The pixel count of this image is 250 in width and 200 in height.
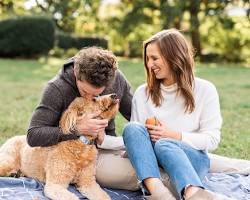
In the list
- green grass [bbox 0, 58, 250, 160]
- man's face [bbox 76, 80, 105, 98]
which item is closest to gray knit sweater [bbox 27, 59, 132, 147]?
man's face [bbox 76, 80, 105, 98]

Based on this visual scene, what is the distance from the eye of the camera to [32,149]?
4.45 m

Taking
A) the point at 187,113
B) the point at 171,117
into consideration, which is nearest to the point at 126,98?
the point at 171,117

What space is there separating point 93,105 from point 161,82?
0.88 metres

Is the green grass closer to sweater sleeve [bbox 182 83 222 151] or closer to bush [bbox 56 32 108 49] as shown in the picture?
sweater sleeve [bbox 182 83 222 151]

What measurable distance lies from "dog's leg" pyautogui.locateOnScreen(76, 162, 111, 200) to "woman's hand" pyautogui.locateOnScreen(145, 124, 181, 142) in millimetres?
544

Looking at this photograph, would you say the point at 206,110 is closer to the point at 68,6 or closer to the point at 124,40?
the point at 68,6

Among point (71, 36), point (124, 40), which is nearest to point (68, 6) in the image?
point (71, 36)

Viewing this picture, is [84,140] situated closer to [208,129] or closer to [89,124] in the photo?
[89,124]

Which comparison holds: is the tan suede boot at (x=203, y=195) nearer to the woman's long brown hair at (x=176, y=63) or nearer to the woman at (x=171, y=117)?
the woman at (x=171, y=117)

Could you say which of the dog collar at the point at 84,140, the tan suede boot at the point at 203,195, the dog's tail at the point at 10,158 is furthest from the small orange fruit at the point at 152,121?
the dog's tail at the point at 10,158

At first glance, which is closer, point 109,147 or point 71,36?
point 109,147

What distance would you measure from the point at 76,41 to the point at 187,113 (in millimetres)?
20087

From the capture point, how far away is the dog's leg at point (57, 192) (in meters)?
4.01

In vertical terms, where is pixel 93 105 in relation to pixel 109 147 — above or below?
above
